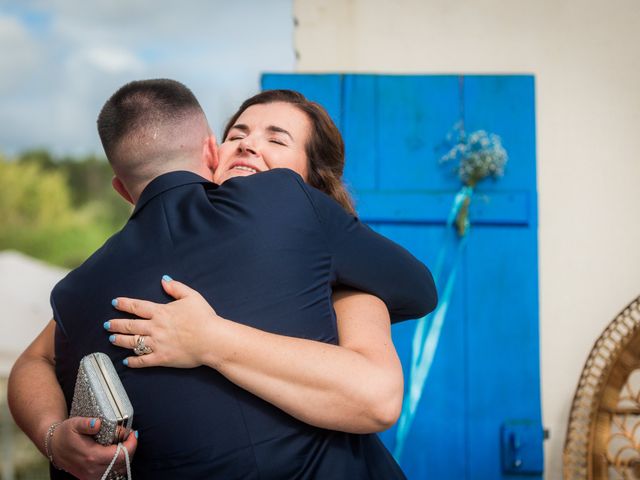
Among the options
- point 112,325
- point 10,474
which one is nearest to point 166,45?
point 10,474

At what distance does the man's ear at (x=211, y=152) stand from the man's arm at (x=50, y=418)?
1.88 feet

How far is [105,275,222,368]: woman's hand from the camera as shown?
132cm

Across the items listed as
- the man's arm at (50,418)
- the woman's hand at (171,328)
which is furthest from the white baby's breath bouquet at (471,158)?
the woman's hand at (171,328)

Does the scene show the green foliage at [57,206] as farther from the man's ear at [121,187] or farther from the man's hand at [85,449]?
the man's hand at [85,449]

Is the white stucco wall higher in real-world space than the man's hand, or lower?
higher

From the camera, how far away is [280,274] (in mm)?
1360

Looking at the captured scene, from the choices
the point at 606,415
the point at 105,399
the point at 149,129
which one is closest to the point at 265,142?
the point at 149,129

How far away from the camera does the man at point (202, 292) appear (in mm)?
1324

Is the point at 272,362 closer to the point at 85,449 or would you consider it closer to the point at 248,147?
the point at 85,449

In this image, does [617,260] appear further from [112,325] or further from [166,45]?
[166,45]

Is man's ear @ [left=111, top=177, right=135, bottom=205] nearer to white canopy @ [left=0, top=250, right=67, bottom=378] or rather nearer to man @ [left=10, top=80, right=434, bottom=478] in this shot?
man @ [left=10, top=80, right=434, bottom=478]

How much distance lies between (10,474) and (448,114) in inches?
175

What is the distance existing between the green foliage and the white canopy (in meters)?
10.5

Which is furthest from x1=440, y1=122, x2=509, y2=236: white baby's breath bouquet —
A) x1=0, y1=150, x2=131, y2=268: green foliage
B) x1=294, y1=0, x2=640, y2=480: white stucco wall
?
x1=0, y1=150, x2=131, y2=268: green foliage
